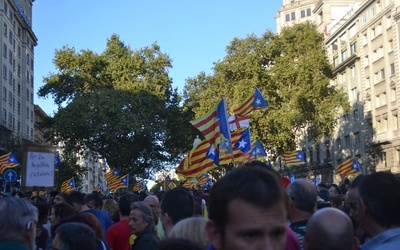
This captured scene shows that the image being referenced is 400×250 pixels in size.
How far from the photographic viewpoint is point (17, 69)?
64625 millimetres

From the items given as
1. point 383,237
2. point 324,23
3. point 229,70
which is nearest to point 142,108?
point 229,70

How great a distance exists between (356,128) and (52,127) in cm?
2864

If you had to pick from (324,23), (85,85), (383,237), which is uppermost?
(324,23)

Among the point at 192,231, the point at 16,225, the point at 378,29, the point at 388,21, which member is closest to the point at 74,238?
the point at 16,225

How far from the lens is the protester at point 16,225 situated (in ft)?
11.6

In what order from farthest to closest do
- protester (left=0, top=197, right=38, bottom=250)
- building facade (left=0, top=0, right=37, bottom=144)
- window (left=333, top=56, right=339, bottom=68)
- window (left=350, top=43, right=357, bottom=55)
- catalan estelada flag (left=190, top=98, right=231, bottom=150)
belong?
window (left=333, top=56, right=339, bottom=68) → building facade (left=0, top=0, right=37, bottom=144) → window (left=350, top=43, right=357, bottom=55) → catalan estelada flag (left=190, top=98, right=231, bottom=150) → protester (left=0, top=197, right=38, bottom=250)

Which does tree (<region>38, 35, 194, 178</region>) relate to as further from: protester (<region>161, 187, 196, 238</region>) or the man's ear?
the man's ear

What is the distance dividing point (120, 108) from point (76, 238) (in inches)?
1525

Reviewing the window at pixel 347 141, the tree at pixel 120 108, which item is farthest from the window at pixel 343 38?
the tree at pixel 120 108

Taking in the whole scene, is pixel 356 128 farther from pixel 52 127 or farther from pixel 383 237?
pixel 383 237

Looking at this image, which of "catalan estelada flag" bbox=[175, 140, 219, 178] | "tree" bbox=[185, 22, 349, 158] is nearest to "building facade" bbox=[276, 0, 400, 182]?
"tree" bbox=[185, 22, 349, 158]

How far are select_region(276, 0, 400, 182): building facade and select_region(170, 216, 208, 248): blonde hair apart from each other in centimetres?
4561

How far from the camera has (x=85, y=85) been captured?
48469 millimetres

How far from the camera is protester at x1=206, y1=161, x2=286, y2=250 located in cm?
222
